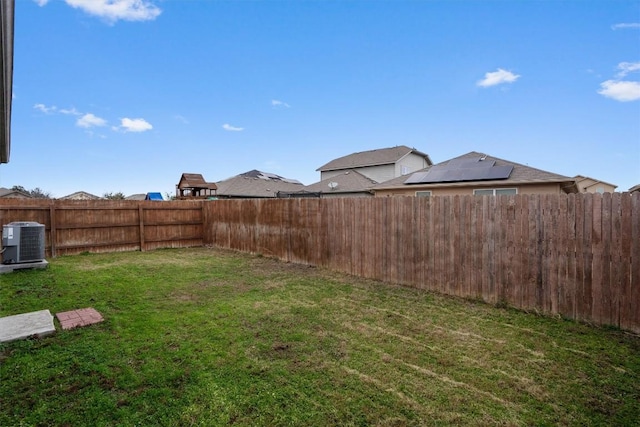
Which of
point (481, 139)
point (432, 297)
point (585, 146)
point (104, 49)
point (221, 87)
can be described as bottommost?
point (432, 297)

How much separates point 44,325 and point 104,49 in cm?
908

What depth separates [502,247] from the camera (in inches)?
182

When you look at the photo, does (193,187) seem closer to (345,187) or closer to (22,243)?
(345,187)

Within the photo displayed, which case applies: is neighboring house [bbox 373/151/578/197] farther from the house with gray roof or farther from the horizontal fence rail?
the house with gray roof

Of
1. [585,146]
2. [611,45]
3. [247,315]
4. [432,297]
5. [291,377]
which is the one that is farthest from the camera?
[585,146]

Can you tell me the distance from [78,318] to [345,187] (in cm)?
1909

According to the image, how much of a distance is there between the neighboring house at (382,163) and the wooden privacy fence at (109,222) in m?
16.6

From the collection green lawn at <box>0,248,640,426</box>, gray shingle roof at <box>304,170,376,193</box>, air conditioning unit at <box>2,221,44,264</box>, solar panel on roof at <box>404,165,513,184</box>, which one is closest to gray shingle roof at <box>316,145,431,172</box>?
gray shingle roof at <box>304,170,376,193</box>

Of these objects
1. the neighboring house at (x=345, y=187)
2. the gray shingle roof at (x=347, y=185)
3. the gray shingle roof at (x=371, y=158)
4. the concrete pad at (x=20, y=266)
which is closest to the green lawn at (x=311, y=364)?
the concrete pad at (x=20, y=266)

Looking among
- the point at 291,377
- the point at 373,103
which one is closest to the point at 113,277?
the point at 291,377

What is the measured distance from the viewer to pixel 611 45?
7.60 m

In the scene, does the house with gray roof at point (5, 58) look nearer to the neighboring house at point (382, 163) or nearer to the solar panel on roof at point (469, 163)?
the solar panel on roof at point (469, 163)

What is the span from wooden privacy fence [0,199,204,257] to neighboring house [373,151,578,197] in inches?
360

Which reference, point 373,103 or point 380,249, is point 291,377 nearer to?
point 380,249
